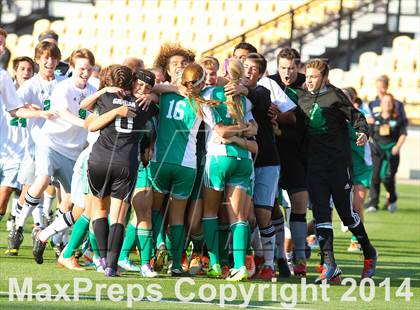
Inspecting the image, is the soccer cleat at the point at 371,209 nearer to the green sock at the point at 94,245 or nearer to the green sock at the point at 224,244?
the green sock at the point at 224,244

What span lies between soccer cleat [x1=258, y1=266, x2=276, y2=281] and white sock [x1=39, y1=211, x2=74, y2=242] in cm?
187

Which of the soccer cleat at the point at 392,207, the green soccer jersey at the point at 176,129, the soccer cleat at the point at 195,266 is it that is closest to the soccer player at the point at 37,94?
the green soccer jersey at the point at 176,129

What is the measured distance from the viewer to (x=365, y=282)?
11.2 metres

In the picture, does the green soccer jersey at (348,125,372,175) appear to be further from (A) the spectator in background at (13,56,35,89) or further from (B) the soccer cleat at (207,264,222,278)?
(B) the soccer cleat at (207,264,222,278)

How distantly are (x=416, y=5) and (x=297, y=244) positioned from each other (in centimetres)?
2021

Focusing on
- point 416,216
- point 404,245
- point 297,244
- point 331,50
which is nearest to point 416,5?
point 331,50

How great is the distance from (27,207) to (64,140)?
773 millimetres

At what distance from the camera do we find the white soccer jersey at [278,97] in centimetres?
1138

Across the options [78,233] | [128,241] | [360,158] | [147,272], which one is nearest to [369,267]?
[147,272]

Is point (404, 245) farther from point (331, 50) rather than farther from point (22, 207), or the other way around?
point (331, 50)

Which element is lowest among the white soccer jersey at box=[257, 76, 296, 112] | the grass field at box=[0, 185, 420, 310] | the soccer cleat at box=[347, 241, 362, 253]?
the grass field at box=[0, 185, 420, 310]

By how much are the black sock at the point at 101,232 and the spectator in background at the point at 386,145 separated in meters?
10.7

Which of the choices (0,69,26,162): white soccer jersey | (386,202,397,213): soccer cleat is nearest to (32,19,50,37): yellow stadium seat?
(386,202,397,213): soccer cleat

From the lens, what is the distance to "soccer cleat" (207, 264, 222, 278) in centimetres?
1095
